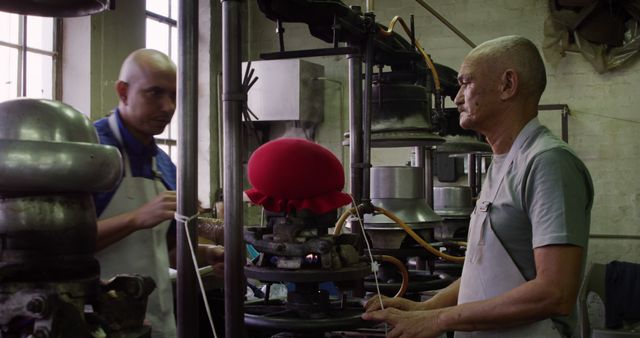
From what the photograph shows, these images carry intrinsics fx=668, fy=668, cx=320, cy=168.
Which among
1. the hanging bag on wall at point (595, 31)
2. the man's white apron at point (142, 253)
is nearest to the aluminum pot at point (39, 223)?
the man's white apron at point (142, 253)

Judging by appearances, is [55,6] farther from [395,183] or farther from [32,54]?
[32,54]

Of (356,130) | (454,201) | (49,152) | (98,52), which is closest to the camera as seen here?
(49,152)

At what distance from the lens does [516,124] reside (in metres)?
1.44

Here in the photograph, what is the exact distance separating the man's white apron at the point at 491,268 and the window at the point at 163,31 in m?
4.38

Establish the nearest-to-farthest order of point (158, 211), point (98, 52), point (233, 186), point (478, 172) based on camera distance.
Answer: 1. point (233, 186)
2. point (158, 211)
3. point (98, 52)
4. point (478, 172)

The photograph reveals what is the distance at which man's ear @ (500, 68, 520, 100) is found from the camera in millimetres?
1415

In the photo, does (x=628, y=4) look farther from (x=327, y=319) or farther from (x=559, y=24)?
(x=327, y=319)

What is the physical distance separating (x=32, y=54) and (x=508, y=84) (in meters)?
3.64

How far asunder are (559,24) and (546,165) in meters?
4.58

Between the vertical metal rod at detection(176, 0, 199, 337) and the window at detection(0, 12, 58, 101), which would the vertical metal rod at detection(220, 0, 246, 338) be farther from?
the window at detection(0, 12, 58, 101)

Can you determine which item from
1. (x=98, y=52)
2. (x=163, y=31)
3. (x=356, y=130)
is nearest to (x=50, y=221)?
(x=356, y=130)

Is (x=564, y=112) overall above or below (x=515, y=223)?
above

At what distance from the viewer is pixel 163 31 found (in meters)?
5.70

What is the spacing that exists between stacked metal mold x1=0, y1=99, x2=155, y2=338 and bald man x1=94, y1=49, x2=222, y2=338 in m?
0.67
